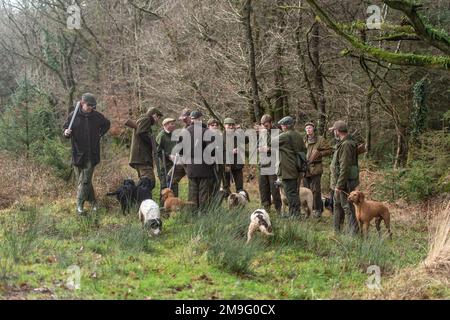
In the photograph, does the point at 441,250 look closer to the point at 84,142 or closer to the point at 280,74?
the point at 84,142

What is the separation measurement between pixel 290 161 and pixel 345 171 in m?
1.51

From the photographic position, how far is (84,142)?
1047 centimetres

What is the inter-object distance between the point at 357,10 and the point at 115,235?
14.3 metres

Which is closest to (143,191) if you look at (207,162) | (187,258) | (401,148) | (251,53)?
(207,162)

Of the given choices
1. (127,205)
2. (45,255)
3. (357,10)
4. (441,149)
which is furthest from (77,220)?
(357,10)

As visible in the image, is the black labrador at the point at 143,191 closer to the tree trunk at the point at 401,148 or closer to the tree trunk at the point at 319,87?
the tree trunk at the point at 319,87

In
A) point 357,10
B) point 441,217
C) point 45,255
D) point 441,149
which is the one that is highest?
point 357,10

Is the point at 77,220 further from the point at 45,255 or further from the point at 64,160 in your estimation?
the point at 64,160

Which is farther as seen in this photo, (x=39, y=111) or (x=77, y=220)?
(x=39, y=111)

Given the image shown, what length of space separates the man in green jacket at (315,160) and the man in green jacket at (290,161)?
0.98 meters

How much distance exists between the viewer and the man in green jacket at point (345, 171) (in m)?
9.44

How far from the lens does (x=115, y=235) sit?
8289mm

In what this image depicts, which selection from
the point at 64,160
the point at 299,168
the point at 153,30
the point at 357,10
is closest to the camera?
the point at 299,168

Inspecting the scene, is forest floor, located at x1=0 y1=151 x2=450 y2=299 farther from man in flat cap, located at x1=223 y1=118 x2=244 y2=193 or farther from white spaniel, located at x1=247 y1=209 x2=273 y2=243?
man in flat cap, located at x1=223 y1=118 x2=244 y2=193
